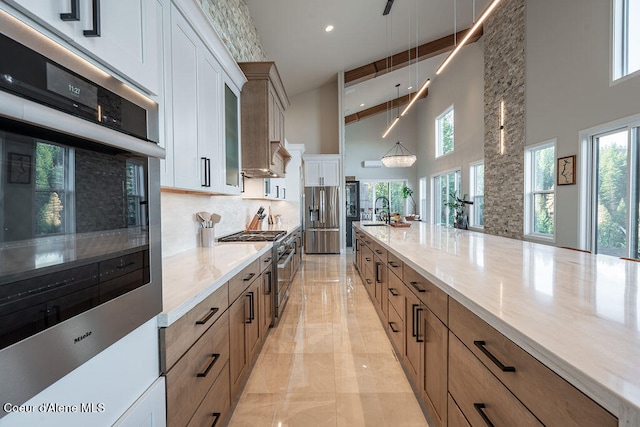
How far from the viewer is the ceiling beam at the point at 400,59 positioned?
6.66m

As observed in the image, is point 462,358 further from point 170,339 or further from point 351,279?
point 351,279

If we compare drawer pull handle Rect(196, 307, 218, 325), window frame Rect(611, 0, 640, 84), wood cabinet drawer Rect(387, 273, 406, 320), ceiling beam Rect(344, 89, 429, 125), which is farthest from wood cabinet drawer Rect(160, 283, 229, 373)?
ceiling beam Rect(344, 89, 429, 125)

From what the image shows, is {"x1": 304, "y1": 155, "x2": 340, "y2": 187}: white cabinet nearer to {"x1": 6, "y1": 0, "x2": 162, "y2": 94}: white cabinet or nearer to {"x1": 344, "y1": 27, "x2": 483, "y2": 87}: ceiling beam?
{"x1": 344, "y1": 27, "x2": 483, "y2": 87}: ceiling beam

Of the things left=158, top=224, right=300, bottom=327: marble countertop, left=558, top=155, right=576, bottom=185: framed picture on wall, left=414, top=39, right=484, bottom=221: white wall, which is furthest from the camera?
left=414, top=39, right=484, bottom=221: white wall

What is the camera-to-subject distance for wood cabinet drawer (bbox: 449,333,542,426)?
0.81m

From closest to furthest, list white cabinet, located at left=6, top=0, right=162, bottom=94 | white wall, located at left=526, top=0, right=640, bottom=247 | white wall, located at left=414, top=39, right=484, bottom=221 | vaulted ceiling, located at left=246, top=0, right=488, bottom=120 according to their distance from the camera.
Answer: white cabinet, located at left=6, top=0, right=162, bottom=94 → white wall, located at left=526, top=0, right=640, bottom=247 → vaulted ceiling, located at left=246, top=0, right=488, bottom=120 → white wall, located at left=414, top=39, right=484, bottom=221

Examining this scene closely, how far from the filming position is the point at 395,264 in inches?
88.4

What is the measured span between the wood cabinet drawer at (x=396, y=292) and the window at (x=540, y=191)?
149 inches

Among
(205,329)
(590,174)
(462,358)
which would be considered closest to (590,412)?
(462,358)

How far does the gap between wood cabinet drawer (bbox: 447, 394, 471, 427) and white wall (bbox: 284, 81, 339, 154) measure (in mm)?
7027

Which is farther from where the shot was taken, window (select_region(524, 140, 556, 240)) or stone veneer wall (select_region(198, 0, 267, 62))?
window (select_region(524, 140, 556, 240))

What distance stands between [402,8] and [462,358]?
5.88m

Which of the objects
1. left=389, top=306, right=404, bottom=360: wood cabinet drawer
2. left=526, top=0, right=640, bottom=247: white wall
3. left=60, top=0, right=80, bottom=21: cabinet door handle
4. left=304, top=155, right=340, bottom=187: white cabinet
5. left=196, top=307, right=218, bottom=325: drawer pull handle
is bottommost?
left=389, top=306, right=404, bottom=360: wood cabinet drawer

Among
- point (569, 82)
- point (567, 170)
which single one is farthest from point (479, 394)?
point (569, 82)
